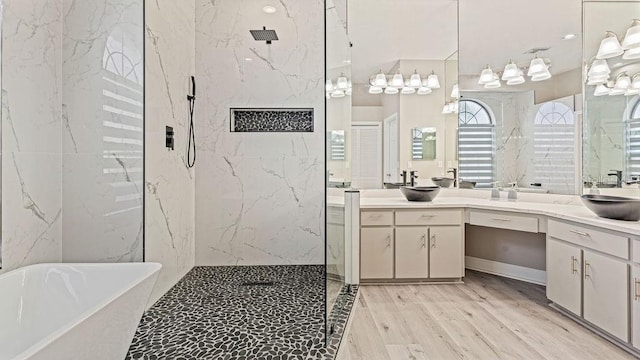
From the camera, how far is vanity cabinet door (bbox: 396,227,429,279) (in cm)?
361

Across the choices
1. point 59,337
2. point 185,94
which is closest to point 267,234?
point 185,94

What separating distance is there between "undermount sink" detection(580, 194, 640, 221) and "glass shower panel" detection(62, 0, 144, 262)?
129 inches

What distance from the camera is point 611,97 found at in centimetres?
319

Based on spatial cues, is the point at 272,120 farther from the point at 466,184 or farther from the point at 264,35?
the point at 466,184

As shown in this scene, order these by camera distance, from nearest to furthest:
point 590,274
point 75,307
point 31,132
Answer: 1. point 75,307
2. point 31,132
3. point 590,274

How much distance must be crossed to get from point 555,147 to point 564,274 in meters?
1.34

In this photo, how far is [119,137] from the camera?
263 centimetres

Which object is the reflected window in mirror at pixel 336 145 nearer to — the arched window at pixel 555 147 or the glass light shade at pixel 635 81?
the arched window at pixel 555 147

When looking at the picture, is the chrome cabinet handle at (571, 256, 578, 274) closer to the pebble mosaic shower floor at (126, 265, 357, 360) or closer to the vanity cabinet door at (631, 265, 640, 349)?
the vanity cabinet door at (631, 265, 640, 349)

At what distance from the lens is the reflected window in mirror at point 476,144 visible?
3924 mm

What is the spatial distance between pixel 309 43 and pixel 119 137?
2.36 m

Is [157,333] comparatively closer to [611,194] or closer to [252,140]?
[252,140]

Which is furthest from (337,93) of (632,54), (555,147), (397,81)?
(632,54)

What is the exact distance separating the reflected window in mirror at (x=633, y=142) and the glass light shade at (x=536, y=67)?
844 millimetres
